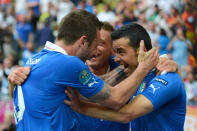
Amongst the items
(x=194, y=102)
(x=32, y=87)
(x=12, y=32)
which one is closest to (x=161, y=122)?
(x=32, y=87)

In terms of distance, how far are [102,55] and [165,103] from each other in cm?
134

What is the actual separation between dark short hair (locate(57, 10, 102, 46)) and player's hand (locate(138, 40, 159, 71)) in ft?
1.67

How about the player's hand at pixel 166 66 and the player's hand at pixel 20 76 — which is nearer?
the player's hand at pixel 20 76

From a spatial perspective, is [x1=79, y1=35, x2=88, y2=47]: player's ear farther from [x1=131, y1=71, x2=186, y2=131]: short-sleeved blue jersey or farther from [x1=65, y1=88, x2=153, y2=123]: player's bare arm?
[x1=131, y1=71, x2=186, y2=131]: short-sleeved blue jersey

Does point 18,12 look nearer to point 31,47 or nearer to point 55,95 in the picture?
point 31,47

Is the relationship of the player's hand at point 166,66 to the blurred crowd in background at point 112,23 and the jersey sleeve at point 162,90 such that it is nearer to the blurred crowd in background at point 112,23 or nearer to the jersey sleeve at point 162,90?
the jersey sleeve at point 162,90

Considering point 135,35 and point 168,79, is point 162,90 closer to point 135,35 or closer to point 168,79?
point 168,79

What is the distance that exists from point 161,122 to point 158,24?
8.40 m

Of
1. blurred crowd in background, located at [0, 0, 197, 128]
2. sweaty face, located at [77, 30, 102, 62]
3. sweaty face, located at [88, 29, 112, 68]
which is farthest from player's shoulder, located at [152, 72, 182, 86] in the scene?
blurred crowd in background, located at [0, 0, 197, 128]

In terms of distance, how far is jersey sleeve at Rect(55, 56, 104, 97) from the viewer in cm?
306

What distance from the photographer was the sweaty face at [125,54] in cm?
365

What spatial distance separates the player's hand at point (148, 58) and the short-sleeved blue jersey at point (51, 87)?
0.47m

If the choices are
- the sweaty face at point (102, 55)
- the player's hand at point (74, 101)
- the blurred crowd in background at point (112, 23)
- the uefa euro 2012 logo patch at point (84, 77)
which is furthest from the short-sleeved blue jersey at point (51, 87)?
the blurred crowd in background at point (112, 23)

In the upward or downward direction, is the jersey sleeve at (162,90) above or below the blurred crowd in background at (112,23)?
below
